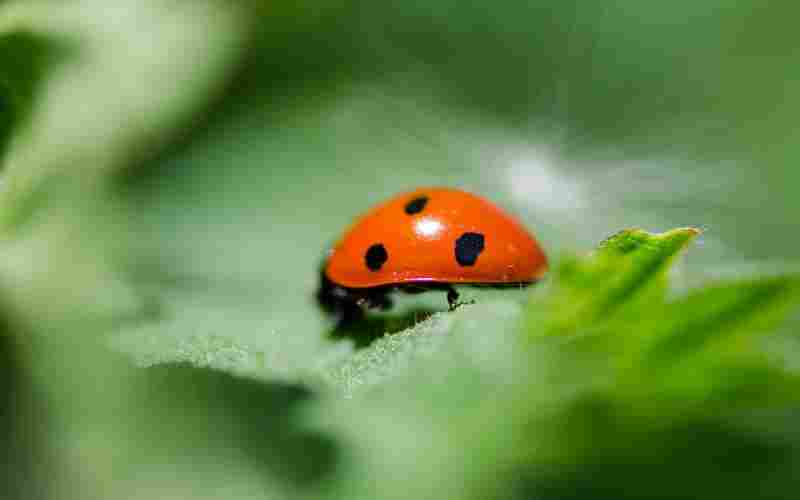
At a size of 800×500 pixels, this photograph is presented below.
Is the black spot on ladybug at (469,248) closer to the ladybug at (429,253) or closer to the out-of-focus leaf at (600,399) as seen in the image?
the ladybug at (429,253)

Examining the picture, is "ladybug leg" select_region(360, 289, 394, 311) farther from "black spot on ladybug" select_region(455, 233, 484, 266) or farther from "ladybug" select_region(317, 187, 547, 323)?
"black spot on ladybug" select_region(455, 233, 484, 266)

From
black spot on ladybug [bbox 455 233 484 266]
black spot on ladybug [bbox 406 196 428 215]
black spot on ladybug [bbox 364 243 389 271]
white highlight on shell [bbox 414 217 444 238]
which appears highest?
black spot on ladybug [bbox 406 196 428 215]

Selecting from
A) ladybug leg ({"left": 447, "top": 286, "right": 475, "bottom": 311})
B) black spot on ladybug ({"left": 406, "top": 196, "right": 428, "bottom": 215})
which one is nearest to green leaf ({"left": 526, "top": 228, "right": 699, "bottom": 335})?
ladybug leg ({"left": 447, "top": 286, "right": 475, "bottom": 311})

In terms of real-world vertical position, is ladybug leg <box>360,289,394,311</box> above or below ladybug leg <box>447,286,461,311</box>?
above

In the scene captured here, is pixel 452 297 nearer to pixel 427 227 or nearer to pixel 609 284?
pixel 427 227

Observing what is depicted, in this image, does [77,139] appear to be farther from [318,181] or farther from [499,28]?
[499,28]

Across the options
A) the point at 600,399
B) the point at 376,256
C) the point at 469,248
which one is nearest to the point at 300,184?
the point at 376,256

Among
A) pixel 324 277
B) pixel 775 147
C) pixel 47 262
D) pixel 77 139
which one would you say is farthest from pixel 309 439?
pixel 775 147

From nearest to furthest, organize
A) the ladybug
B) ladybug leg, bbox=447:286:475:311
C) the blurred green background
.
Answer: the blurred green background, ladybug leg, bbox=447:286:475:311, the ladybug
